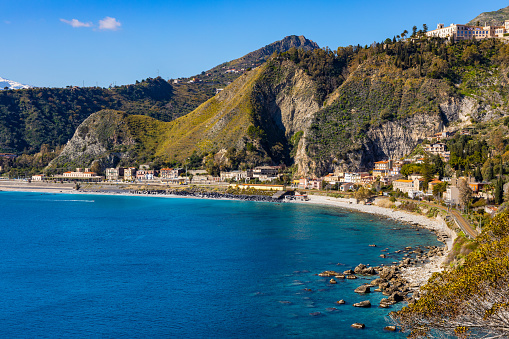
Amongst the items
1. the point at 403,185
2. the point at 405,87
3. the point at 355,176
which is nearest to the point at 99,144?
the point at 355,176

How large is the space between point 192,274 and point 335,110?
309 ft

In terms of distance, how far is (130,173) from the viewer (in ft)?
476

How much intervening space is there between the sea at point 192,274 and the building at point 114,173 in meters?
Result: 68.3

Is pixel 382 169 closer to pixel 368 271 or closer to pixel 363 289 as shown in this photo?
pixel 368 271

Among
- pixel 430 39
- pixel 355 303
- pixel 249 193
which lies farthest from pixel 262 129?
pixel 355 303

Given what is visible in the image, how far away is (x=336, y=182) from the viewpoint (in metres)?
106

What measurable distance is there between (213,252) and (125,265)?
9781 mm

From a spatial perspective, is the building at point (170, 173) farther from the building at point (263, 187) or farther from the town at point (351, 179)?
the building at point (263, 187)

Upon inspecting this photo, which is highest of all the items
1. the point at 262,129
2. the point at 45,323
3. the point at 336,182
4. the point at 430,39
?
the point at 430,39

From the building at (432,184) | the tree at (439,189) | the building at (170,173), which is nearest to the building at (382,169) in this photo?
the building at (432,184)

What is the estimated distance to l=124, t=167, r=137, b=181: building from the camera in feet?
471

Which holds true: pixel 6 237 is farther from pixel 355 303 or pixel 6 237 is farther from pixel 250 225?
pixel 355 303

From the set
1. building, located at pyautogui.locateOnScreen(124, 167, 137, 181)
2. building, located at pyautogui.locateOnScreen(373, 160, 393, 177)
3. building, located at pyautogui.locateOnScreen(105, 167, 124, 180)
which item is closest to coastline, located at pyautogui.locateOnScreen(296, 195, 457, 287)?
building, located at pyautogui.locateOnScreen(373, 160, 393, 177)

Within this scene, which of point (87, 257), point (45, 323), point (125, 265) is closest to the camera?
point (45, 323)
